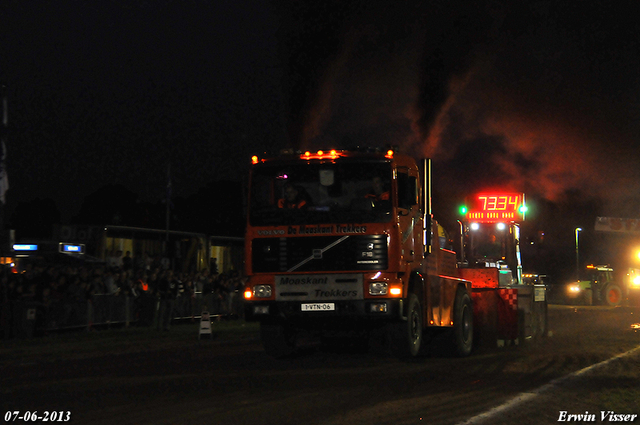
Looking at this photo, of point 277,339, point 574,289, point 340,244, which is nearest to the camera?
point 340,244

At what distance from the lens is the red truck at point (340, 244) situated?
13086 millimetres

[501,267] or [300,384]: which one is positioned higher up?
[501,267]

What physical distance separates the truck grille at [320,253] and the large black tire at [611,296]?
37639 mm

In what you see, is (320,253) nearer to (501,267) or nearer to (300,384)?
(300,384)

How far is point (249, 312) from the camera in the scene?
13.7m

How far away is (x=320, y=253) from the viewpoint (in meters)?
13.3

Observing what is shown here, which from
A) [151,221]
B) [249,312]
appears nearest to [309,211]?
Result: [249,312]

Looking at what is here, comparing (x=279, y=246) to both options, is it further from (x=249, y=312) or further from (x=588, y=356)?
(x=588, y=356)

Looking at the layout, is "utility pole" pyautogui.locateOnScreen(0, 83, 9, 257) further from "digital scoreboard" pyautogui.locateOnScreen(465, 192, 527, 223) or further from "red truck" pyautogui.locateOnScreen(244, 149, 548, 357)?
"digital scoreboard" pyautogui.locateOnScreen(465, 192, 527, 223)

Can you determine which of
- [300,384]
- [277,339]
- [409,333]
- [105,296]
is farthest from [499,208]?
[300,384]

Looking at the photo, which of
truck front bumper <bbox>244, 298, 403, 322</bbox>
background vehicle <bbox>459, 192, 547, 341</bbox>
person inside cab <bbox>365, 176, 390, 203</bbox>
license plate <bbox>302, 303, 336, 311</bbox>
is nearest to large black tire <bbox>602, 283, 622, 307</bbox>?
background vehicle <bbox>459, 192, 547, 341</bbox>

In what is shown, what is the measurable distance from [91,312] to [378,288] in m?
10.8

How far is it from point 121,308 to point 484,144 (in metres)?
13.6

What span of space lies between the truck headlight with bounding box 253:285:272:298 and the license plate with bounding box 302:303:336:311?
630 mm
